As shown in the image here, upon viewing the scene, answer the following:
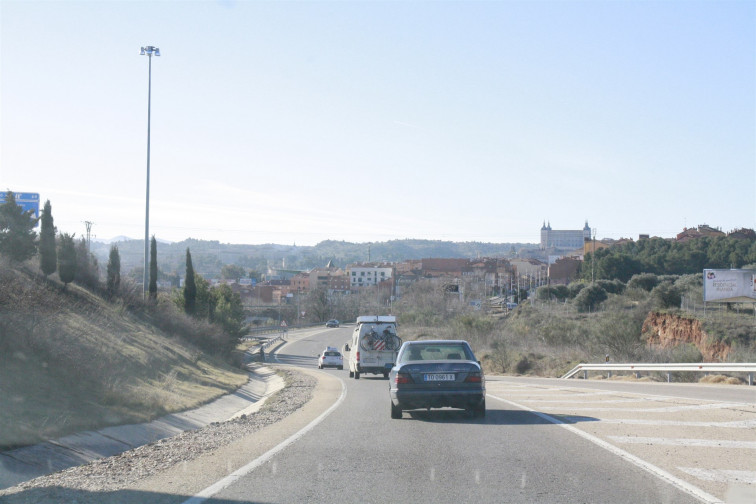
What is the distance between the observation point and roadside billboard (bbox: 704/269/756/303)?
60.0 m

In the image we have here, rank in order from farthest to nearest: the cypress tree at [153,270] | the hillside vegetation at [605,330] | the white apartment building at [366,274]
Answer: the white apartment building at [366,274], the cypress tree at [153,270], the hillside vegetation at [605,330]

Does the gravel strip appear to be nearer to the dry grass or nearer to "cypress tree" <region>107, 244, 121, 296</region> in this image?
the dry grass

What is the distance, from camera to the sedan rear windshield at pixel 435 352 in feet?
47.6

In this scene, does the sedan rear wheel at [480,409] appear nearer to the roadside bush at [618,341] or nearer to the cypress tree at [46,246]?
the cypress tree at [46,246]

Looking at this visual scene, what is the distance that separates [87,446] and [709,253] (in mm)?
86313

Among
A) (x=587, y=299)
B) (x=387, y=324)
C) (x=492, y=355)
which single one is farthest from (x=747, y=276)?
(x=387, y=324)

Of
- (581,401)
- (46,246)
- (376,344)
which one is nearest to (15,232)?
Answer: (46,246)

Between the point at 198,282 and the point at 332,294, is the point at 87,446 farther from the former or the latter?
the point at 332,294

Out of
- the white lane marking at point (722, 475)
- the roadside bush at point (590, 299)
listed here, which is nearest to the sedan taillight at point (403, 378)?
the white lane marking at point (722, 475)

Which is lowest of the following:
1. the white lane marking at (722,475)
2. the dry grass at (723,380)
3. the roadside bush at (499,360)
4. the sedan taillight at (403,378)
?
the roadside bush at (499,360)

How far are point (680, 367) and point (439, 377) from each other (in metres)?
17.0

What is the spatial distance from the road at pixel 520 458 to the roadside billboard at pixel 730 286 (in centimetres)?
4973

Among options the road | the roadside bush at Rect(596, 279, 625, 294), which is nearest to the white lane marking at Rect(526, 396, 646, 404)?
the road

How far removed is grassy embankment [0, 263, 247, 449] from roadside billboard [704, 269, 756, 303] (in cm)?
4705
